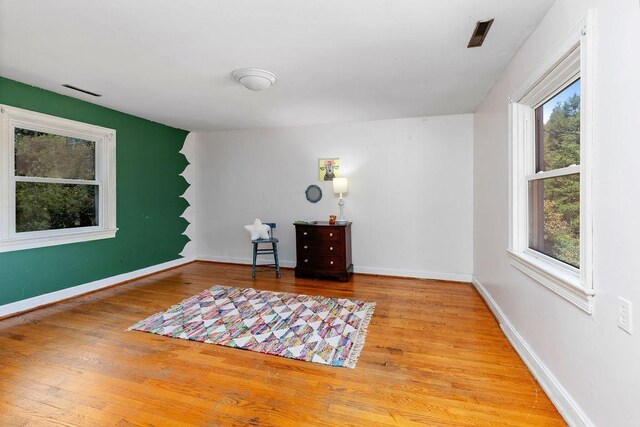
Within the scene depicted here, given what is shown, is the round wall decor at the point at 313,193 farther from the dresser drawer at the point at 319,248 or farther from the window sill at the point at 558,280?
the window sill at the point at 558,280

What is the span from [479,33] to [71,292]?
4767 mm

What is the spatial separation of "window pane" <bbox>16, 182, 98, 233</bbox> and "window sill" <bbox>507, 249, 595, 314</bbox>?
4.58 m

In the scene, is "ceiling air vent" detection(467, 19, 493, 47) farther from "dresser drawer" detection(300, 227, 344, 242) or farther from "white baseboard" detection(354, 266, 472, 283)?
"white baseboard" detection(354, 266, 472, 283)

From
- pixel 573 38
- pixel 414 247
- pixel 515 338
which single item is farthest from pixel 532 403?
pixel 414 247

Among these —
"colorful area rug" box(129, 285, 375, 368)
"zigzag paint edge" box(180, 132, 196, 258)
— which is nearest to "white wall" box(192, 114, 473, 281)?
"zigzag paint edge" box(180, 132, 196, 258)

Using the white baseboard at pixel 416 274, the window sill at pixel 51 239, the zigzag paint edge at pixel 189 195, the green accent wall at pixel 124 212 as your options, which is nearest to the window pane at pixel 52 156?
the green accent wall at pixel 124 212

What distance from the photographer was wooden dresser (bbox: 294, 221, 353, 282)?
404 centimetres

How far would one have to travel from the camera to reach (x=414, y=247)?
164 inches

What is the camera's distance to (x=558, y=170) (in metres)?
1.77

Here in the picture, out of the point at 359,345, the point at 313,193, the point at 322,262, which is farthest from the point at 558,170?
the point at 313,193

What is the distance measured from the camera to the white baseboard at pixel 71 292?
290 cm

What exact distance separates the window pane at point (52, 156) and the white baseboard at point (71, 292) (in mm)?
1308

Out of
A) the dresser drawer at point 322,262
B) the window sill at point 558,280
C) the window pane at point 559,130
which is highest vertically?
the window pane at point 559,130

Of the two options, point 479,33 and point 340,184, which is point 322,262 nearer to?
point 340,184
